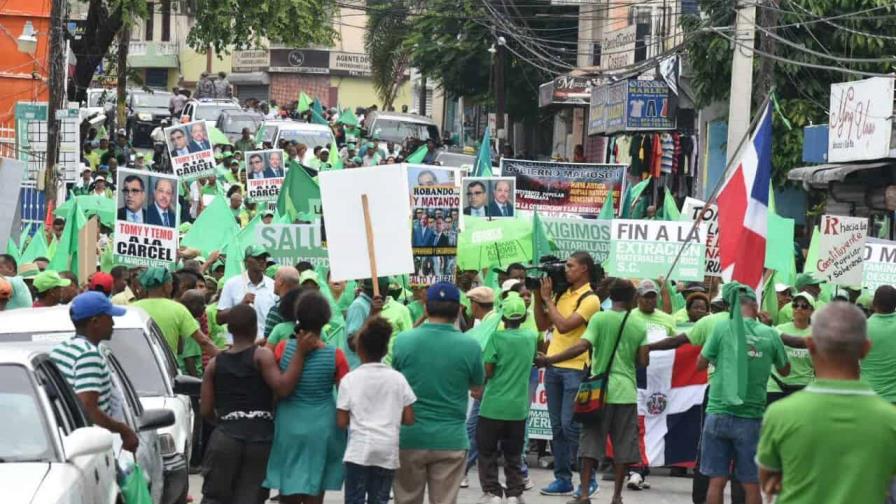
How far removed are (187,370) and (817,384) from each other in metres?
7.40

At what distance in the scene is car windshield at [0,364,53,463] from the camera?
7.38 m

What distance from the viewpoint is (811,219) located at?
1166 inches

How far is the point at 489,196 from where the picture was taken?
19406mm

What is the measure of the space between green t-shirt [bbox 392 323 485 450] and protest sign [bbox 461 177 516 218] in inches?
369

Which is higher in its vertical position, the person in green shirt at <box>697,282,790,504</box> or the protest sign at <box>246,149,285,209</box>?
the protest sign at <box>246,149,285,209</box>

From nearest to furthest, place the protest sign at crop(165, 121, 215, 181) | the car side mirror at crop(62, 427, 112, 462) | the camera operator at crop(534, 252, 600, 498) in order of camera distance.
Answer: the car side mirror at crop(62, 427, 112, 462) < the camera operator at crop(534, 252, 600, 498) < the protest sign at crop(165, 121, 215, 181)

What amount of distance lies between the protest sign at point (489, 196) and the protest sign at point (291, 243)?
2.97 m

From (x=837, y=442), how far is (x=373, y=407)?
3849mm

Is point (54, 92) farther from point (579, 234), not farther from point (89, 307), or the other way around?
point (89, 307)

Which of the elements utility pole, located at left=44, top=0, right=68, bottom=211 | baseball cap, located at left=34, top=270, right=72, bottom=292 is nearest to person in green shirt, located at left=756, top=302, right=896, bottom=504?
baseball cap, located at left=34, top=270, right=72, bottom=292

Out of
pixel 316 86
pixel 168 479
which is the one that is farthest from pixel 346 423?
pixel 316 86

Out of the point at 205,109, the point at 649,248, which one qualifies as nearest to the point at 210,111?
the point at 205,109

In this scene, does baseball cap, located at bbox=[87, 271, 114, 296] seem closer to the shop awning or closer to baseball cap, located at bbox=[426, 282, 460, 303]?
baseball cap, located at bbox=[426, 282, 460, 303]

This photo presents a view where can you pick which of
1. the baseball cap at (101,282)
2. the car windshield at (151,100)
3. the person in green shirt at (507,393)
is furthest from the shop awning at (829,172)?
the car windshield at (151,100)
